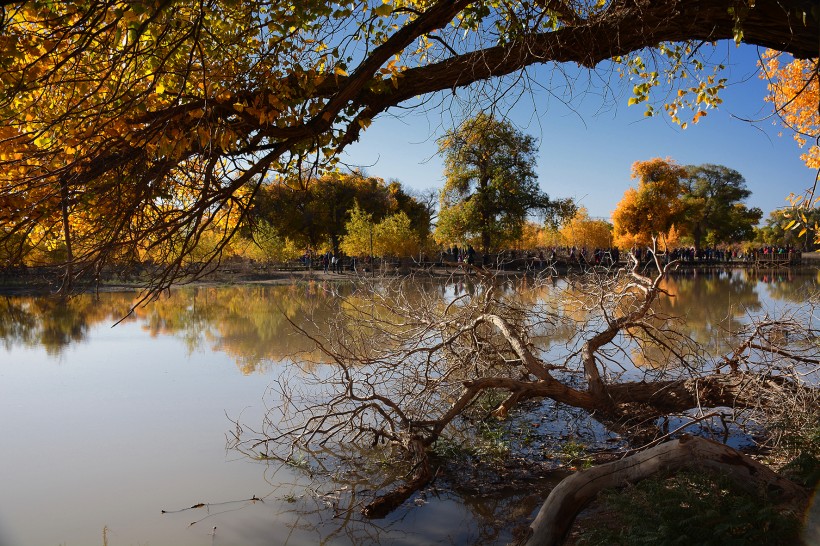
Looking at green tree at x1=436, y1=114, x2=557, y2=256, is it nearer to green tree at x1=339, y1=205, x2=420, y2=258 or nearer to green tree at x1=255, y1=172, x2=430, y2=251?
green tree at x1=339, y1=205, x2=420, y2=258

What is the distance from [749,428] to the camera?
6320 mm

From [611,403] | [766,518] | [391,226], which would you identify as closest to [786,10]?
[766,518]

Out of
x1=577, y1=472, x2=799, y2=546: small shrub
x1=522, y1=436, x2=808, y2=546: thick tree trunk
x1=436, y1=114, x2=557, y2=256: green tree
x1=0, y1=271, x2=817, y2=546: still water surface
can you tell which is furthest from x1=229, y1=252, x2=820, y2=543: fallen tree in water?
x1=436, y1=114, x2=557, y2=256: green tree

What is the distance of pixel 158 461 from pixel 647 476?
4.74 meters

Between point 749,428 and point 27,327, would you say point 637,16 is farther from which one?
point 27,327

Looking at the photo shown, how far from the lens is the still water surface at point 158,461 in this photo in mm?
4516

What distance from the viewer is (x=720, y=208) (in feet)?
201

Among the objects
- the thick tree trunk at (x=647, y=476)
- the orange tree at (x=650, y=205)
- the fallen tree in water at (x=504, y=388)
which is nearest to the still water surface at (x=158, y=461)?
the fallen tree in water at (x=504, y=388)

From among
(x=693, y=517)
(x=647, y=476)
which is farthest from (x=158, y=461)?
(x=693, y=517)

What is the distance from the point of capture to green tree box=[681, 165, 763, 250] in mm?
60781

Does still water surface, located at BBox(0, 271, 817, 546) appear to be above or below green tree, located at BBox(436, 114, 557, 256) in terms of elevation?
below

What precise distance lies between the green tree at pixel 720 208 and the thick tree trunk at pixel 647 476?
5956 centimetres

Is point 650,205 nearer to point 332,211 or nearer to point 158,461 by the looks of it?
point 332,211

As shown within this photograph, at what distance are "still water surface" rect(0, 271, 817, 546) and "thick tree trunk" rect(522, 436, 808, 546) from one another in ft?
2.39
